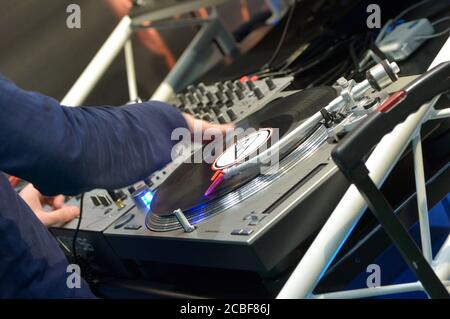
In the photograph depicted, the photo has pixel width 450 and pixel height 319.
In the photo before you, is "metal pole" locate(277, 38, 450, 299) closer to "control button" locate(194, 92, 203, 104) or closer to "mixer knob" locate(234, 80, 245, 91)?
"mixer knob" locate(234, 80, 245, 91)

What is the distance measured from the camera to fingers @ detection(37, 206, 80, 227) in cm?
102

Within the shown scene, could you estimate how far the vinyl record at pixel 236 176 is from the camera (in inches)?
28.1

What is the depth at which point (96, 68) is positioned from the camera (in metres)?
1.49

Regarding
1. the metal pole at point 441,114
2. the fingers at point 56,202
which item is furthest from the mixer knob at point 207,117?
the metal pole at point 441,114

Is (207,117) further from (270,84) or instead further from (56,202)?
(56,202)

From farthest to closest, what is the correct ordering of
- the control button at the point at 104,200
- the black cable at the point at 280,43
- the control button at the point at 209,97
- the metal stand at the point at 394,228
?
the black cable at the point at 280,43 → the control button at the point at 209,97 → the control button at the point at 104,200 → the metal stand at the point at 394,228

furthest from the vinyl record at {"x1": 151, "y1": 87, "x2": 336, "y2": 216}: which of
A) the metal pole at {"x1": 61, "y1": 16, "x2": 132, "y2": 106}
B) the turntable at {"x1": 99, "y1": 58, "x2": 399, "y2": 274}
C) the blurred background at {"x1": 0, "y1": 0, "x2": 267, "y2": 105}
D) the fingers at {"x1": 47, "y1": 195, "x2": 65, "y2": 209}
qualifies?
the blurred background at {"x1": 0, "y1": 0, "x2": 267, "y2": 105}

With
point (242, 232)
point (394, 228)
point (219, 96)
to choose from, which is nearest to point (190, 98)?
point (219, 96)

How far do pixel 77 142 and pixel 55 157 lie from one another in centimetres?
4

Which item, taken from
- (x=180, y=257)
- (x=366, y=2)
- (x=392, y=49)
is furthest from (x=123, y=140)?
(x=366, y=2)

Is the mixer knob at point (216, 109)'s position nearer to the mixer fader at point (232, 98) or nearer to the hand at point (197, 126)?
the mixer fader at point (232, 98)

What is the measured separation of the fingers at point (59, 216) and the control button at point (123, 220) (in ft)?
0.61

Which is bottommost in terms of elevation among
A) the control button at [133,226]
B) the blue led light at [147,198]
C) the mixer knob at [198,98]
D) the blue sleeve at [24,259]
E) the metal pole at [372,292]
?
the metal pole at [372,292]

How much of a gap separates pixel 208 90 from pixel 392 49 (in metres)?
0.46
